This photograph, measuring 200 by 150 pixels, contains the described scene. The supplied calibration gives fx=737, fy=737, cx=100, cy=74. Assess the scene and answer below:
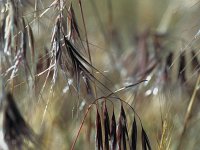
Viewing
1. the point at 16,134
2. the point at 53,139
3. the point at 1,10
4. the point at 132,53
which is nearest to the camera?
the point at 16,134

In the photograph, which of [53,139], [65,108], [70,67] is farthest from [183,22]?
[70,67]

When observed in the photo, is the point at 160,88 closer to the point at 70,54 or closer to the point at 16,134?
the point at 70,54

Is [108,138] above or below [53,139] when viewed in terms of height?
below

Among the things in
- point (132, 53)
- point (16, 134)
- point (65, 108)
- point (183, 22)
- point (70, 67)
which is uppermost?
point (183, 22)

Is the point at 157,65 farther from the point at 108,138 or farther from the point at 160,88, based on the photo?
the point at 108,138

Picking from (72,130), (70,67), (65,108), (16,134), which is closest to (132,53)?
(65,108)

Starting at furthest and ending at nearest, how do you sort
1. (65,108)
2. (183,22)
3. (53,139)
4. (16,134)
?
(183,22), (65,108), (53,139), (16,134)

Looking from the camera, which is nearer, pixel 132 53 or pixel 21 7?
pixel 21 7
